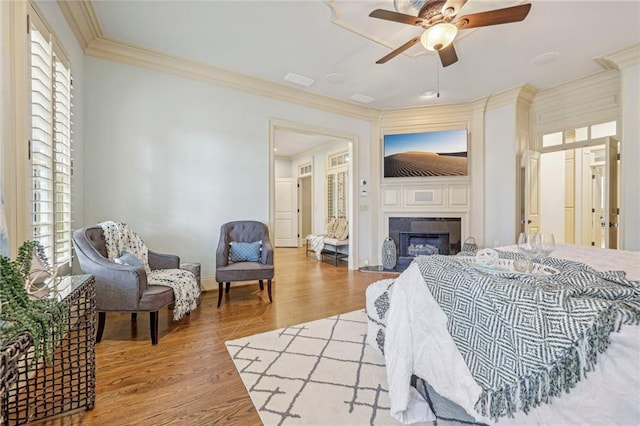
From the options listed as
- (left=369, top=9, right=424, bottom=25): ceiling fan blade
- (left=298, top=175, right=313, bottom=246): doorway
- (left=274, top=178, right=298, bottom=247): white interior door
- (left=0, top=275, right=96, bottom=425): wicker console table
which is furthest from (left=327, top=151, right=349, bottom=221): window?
(left=0, top=275, right=96, bottom=425): wicker console table

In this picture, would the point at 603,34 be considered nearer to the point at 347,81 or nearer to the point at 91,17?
the point at 347,81

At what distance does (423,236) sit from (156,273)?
4216mm

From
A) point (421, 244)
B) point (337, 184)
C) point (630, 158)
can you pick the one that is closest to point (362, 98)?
point (337, 184)

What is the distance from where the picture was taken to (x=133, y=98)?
3330mm

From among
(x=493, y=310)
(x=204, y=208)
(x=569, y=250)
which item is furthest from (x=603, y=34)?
(x=204, y=208)

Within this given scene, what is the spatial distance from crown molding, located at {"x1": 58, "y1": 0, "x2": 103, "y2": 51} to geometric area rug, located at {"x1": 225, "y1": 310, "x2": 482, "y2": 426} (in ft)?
10.3

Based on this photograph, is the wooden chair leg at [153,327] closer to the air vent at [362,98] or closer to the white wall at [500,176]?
the air vent at [362,98]

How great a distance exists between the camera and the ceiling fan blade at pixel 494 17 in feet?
6.63

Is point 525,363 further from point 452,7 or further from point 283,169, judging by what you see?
point 283,169

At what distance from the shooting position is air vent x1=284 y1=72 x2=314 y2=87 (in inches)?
155

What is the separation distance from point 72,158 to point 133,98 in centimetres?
102

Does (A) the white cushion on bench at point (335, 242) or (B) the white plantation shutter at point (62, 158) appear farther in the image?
(A) the white cushion on bench at point (335, 242)

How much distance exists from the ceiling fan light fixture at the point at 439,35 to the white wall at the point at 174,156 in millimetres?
2450

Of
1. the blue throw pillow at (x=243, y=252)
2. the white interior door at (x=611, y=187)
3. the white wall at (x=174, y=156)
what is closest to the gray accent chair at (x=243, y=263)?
the blue throw pillow at (x=243, y=252)
